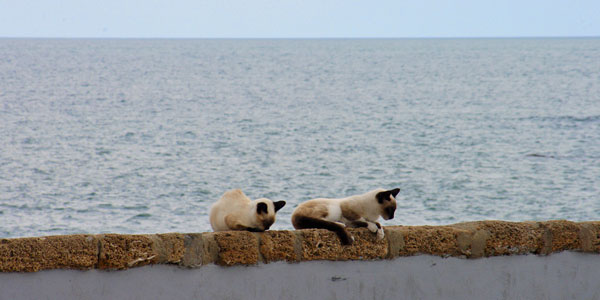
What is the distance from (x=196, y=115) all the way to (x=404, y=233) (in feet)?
166


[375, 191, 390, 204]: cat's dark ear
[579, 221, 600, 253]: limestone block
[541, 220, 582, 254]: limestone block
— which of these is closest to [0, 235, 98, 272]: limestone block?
[375, 191, 390, 204]: cat's dark ear

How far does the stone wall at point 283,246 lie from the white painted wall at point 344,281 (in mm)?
48

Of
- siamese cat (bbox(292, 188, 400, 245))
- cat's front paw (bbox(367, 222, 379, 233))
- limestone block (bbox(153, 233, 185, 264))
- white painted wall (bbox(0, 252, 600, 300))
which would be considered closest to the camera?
white painted wall (bbox(0, 252, 600, 300))

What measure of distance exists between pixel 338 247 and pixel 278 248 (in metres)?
0.39

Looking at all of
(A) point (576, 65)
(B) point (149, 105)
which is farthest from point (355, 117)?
(A) point (576, 65)

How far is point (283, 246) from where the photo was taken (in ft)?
14.4

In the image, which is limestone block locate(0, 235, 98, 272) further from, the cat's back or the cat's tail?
the cat's tail

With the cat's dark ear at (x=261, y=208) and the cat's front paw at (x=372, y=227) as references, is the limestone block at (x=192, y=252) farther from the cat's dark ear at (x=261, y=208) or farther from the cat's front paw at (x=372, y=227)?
the cat's front paw at (x=372, y=227)

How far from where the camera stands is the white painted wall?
13.2 ft

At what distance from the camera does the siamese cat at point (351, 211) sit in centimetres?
468

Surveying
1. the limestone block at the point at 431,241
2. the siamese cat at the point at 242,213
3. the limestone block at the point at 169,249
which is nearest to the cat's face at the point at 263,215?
the siamese cat at the point at 242,213

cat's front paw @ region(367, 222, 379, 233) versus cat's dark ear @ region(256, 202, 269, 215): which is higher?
cat's dark ear @ region(256, 202, 269, 215)

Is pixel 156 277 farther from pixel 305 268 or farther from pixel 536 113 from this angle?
pixel 536 113

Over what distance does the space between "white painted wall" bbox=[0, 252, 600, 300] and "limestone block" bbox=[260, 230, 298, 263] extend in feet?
0.15
